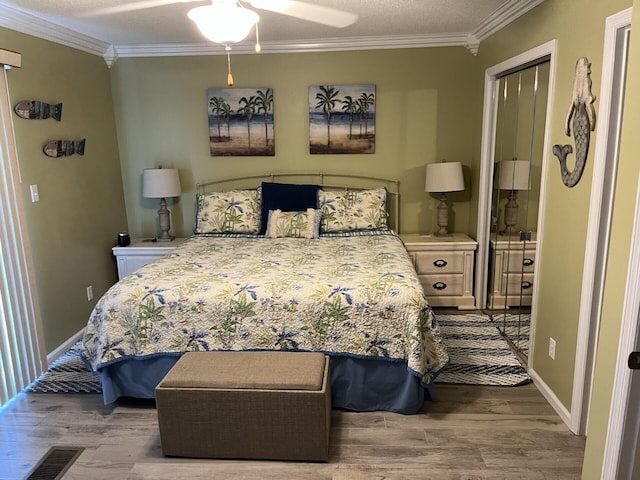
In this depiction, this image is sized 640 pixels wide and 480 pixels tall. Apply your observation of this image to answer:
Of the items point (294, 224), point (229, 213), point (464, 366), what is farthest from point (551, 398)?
point (229, 213)

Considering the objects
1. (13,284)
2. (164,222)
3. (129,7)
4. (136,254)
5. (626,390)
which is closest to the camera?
(626,390)

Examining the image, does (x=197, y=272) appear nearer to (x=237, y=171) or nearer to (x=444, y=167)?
(x=237, y=171)

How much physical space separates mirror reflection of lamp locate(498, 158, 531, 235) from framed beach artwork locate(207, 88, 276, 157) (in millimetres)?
2076

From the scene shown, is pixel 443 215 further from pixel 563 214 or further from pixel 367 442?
pixel 367 442

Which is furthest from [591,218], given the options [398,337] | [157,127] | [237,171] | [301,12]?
[157,127]

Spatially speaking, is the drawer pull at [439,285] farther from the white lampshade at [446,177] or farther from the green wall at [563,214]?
the green wall at [563,214]

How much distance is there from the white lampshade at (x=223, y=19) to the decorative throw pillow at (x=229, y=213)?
2.09 metres

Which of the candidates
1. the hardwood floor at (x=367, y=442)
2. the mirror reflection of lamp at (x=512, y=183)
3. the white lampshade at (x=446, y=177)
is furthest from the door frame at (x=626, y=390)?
the white lampshade at (x=446, y=177)

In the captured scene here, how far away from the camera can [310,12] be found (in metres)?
3.29

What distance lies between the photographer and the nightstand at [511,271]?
3.37m

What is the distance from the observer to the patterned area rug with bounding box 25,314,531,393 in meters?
3.00

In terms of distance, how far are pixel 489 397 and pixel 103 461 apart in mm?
2149

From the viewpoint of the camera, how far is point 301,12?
3271 mm

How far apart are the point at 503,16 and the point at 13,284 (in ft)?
12.2
